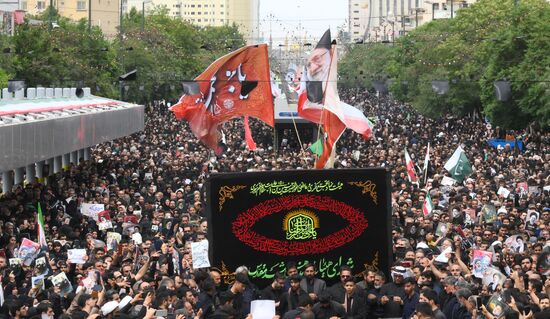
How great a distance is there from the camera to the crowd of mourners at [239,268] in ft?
48.3

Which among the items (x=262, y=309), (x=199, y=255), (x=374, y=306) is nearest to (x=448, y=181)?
(x=199, y=255)

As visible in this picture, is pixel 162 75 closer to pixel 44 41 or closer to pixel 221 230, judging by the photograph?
pixel 44 41

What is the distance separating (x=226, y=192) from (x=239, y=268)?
0.93 meters

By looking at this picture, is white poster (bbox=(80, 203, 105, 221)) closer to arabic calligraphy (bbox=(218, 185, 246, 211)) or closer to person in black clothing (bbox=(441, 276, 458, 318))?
arabic calligraphy (bbox=(218, 185, 246, 211))

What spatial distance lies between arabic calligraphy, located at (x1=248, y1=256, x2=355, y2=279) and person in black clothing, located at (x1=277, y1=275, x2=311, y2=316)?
0.92 metres

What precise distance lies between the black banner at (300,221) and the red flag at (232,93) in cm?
1264

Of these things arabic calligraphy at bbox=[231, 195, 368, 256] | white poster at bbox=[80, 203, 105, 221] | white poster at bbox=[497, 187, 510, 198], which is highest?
arabic calligraphy at bbox=[231, 195, 368, 256]

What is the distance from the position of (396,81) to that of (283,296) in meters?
80.0

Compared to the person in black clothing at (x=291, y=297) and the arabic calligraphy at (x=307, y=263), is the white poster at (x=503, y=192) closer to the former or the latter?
the arabic calligraphy at (x=307, y=263)

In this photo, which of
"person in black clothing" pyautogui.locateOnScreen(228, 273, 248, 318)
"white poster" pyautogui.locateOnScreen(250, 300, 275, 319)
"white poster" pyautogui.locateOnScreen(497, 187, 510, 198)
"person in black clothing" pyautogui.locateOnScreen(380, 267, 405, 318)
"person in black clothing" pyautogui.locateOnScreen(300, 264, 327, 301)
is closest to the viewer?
"white poster" pyautogui.locateOnScreen(250, 300, 275, 319)

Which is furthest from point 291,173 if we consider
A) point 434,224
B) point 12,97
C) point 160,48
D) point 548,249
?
point 160,48

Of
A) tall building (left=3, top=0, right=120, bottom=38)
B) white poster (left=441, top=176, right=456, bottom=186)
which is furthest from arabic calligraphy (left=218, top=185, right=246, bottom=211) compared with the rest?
tall building (left=3, top=0, right=120, bottom=38)

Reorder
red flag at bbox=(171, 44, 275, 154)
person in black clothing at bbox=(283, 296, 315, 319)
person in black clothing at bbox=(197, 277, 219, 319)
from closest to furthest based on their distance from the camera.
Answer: person in black clothing at bbox=(283, 296, 315, 319), person in black clothing at bbox=(197, 277, 219, 319), red flag at bbox=(171, 44, 275, 154)

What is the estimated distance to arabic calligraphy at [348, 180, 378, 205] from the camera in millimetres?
16547
